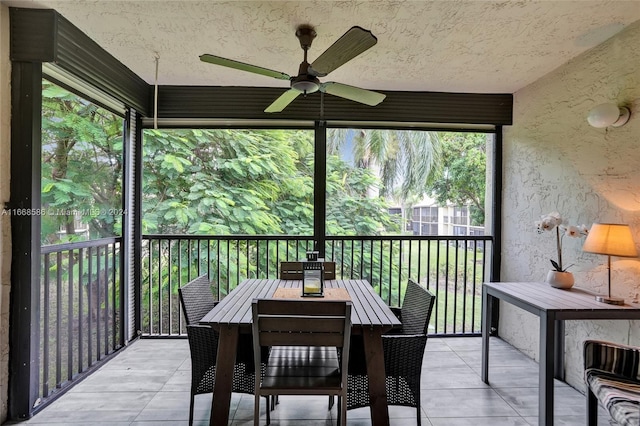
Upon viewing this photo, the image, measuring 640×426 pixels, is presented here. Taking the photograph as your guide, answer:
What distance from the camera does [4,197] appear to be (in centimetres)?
197

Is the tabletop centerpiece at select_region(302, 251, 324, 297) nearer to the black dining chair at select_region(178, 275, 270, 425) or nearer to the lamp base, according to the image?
the black dining chair at select_region(178, 275, 270, 425)

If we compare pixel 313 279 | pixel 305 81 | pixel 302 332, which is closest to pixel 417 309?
pixel 313 279

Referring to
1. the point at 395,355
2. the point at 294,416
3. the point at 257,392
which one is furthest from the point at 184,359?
the point at 395,355

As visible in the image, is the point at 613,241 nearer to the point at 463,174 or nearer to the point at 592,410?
the point at 592,410

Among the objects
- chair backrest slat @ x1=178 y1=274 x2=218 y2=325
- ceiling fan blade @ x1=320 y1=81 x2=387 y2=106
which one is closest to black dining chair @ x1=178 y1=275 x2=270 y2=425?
chair backrest slat @ x1=178 y1=274 x2=218 y2=325

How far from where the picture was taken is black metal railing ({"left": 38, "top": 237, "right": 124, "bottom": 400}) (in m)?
2.29

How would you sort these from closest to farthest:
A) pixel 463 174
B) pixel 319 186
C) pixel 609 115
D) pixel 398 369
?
pixel 398 369
pixel 609 115
pixel 319 186
pixel 463 174

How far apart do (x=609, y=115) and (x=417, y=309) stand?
183 centimetres

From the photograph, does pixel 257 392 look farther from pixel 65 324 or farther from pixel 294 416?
pixel 65 324

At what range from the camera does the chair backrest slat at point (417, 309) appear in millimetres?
1888

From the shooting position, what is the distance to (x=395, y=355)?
1.83 metres

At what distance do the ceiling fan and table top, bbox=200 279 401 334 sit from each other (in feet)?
4.17

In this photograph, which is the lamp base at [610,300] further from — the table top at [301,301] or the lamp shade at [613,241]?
the table top at [301,301]

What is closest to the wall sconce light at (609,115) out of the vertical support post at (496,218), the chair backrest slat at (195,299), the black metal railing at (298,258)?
the vertical support post at (496,218)
